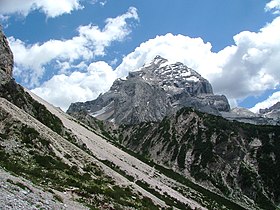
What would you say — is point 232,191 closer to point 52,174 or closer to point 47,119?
point 47,119

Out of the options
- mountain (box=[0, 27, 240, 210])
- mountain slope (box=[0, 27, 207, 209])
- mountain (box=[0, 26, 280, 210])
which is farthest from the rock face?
mountain (box=[0, 27, 240, 210])

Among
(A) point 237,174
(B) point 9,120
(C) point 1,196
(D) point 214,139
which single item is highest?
(D) point 214,139

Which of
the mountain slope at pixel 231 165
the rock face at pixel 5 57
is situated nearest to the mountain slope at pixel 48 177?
the rock face at pixel 5 57

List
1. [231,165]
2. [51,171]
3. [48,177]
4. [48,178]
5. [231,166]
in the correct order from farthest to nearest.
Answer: [231,165] → [231,166] → [51,171] → [48,177] → [48,178]

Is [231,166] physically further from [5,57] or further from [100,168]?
[100,168]

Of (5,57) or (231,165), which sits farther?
(231,165)

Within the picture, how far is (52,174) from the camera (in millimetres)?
40625

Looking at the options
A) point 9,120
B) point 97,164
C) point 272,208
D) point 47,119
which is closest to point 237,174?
point 272,208

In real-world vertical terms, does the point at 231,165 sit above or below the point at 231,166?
above

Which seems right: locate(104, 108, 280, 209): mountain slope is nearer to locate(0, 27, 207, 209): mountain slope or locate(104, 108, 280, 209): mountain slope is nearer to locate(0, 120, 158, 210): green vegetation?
locate(0, 27, 207, 209): mountain slope

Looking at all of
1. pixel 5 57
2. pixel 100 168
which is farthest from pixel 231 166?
pixel 100 168

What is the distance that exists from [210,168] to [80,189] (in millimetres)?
145207

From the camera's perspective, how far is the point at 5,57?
91.2 m

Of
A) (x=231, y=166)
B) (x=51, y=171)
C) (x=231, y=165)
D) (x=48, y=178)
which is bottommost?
(x=48, y=178)
